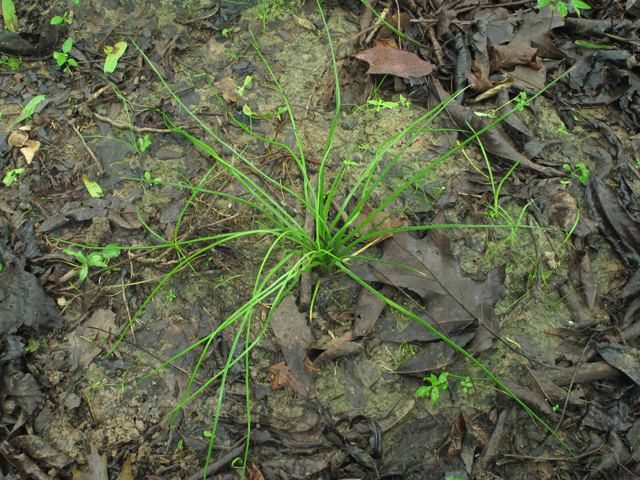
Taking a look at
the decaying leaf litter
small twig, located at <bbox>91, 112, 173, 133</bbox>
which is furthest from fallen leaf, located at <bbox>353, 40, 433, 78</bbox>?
small twig, located at <bbox>91, 112, 173, 133</bbox>

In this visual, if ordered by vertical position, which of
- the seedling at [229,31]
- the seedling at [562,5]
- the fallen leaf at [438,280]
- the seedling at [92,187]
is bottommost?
the fallen leaf at [438,280]

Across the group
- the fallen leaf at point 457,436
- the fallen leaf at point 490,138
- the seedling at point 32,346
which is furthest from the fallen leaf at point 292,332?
the fallen leaf at point 490,138

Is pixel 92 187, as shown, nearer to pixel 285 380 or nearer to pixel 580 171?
pixel 285 380

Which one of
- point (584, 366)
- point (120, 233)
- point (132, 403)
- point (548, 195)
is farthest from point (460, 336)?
point (120, 233)

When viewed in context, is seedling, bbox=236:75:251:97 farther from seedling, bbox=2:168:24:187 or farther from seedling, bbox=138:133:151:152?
seedling, bbox=2:168:24:187

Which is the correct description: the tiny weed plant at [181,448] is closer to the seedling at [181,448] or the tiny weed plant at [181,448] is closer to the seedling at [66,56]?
the seedling at [181,448]
